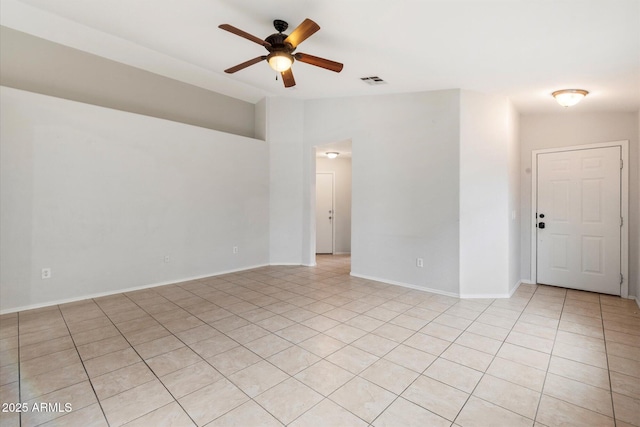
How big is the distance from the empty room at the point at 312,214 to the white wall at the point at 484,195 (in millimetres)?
30

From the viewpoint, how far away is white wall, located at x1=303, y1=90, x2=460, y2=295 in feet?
13.1

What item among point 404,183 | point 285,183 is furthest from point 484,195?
point 285,183

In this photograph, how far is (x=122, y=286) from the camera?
4.06 meters

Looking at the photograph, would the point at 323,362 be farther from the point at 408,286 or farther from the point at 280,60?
the point at 280,60

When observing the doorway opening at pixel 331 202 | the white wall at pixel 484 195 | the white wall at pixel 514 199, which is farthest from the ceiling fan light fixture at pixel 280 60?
the doorway opening at pixel 331 202

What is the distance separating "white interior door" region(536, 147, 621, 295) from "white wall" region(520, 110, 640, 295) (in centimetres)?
13

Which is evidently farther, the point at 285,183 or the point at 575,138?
the point at 285,183

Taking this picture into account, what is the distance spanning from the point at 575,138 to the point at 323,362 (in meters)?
4.84

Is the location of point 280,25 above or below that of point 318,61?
above

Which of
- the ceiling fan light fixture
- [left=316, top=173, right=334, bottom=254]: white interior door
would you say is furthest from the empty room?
[left=316, top=173, right=334, bottom=254]: white interior door

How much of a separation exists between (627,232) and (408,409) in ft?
14.3

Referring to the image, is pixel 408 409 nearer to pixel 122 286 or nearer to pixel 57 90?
pixel 122 286

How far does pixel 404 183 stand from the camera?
4.38 m

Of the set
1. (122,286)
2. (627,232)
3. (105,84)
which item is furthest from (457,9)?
(122,286)
